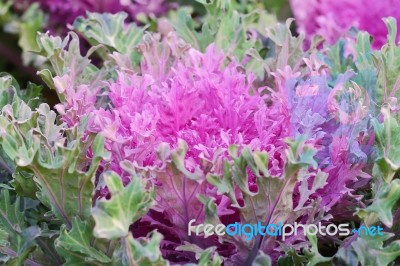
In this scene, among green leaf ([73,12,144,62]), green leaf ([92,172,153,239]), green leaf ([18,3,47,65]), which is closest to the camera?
green leaf ([92,172,153,239])

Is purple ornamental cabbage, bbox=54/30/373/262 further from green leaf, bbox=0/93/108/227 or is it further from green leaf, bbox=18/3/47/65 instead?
green leaf, bbox=18/3/47/65

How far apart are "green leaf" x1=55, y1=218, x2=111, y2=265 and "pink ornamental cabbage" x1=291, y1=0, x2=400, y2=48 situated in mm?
644

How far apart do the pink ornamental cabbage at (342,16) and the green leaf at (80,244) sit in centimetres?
64

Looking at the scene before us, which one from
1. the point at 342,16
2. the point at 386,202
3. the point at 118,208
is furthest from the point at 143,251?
the point at 342,16

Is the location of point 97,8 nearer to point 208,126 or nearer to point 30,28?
point 30,28

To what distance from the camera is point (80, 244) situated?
0.72 metres

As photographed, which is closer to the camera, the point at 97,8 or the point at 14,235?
the point at 14,235

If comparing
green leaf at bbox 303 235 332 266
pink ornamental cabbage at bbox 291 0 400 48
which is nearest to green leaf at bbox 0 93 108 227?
green leaf at bbox 303 235 332 266

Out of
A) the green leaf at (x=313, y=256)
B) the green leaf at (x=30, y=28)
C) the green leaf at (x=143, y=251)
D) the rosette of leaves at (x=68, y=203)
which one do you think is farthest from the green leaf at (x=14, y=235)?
the green leaf at (x=30, y=28)

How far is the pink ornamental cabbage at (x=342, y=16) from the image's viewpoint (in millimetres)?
1209

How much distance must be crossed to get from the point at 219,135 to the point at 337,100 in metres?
0.17

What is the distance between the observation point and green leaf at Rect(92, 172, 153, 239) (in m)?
0.64

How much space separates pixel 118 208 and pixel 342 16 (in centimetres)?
76

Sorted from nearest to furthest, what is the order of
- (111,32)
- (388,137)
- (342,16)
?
(388,137) → (111,32) → (342,16)
